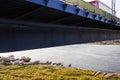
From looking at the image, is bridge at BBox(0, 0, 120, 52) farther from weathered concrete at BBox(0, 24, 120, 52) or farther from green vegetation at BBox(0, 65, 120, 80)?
green vegetation at BBox(0, 65, 120, 80)

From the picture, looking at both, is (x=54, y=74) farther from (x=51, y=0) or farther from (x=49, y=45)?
(x=51, y=0)

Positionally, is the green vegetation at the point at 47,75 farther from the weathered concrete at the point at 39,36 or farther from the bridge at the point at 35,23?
the bridge at the point at 35,23

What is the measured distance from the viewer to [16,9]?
34.7ft

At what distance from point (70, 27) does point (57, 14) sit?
9.86 ft

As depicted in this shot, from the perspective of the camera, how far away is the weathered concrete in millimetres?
10269

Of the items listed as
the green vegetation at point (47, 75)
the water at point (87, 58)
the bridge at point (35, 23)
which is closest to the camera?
the bridge at point (35, 23)

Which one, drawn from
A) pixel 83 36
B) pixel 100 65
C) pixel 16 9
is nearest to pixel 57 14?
pixel 16 9

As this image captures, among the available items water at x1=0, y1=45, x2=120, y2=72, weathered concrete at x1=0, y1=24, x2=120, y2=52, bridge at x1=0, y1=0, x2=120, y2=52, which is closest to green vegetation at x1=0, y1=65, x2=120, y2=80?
water at x1=0, y1=45, x2=120, y2=72

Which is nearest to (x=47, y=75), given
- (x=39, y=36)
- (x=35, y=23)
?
(x=39, y=36)

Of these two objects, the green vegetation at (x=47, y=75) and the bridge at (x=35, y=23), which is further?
the green vegetation at (x=47, y=75)

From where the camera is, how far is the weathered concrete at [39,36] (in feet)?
33.7

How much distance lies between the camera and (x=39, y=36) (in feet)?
40.3

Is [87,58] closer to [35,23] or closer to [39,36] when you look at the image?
[39,36]

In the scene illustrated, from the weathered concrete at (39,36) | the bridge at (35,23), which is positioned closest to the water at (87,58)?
the weathered concrete at (39,36)
